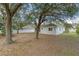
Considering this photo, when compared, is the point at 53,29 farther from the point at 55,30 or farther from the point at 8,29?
the point at 8,29

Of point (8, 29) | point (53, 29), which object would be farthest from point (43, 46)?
point (8, 29)

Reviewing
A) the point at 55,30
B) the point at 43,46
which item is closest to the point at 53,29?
the point at 55,30

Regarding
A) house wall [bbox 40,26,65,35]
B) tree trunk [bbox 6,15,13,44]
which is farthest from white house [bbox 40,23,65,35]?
tree trunk [bbox 6,15,13,44]

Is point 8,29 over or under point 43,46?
over

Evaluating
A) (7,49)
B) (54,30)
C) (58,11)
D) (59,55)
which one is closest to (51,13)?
(58,11)

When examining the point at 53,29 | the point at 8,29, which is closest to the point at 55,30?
the point at 53,29

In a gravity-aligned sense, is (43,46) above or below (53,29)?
below

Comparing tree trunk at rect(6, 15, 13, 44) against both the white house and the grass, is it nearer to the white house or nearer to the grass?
the grass

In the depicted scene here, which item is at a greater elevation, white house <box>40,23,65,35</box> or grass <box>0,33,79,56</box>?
white house <box>40,23,65,35</box>

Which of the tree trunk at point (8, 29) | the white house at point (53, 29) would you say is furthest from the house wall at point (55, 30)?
the tree trunk at point (8, 29)

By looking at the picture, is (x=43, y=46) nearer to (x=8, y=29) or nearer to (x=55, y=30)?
(x=55, y=30)

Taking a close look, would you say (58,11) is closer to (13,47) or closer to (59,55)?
(59,55)

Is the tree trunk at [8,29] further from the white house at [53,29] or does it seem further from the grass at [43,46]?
A: the white house at [53,29]

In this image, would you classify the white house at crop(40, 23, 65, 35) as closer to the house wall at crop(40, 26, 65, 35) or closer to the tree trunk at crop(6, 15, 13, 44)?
the house wall at crop(40, 26, 65, 35)
